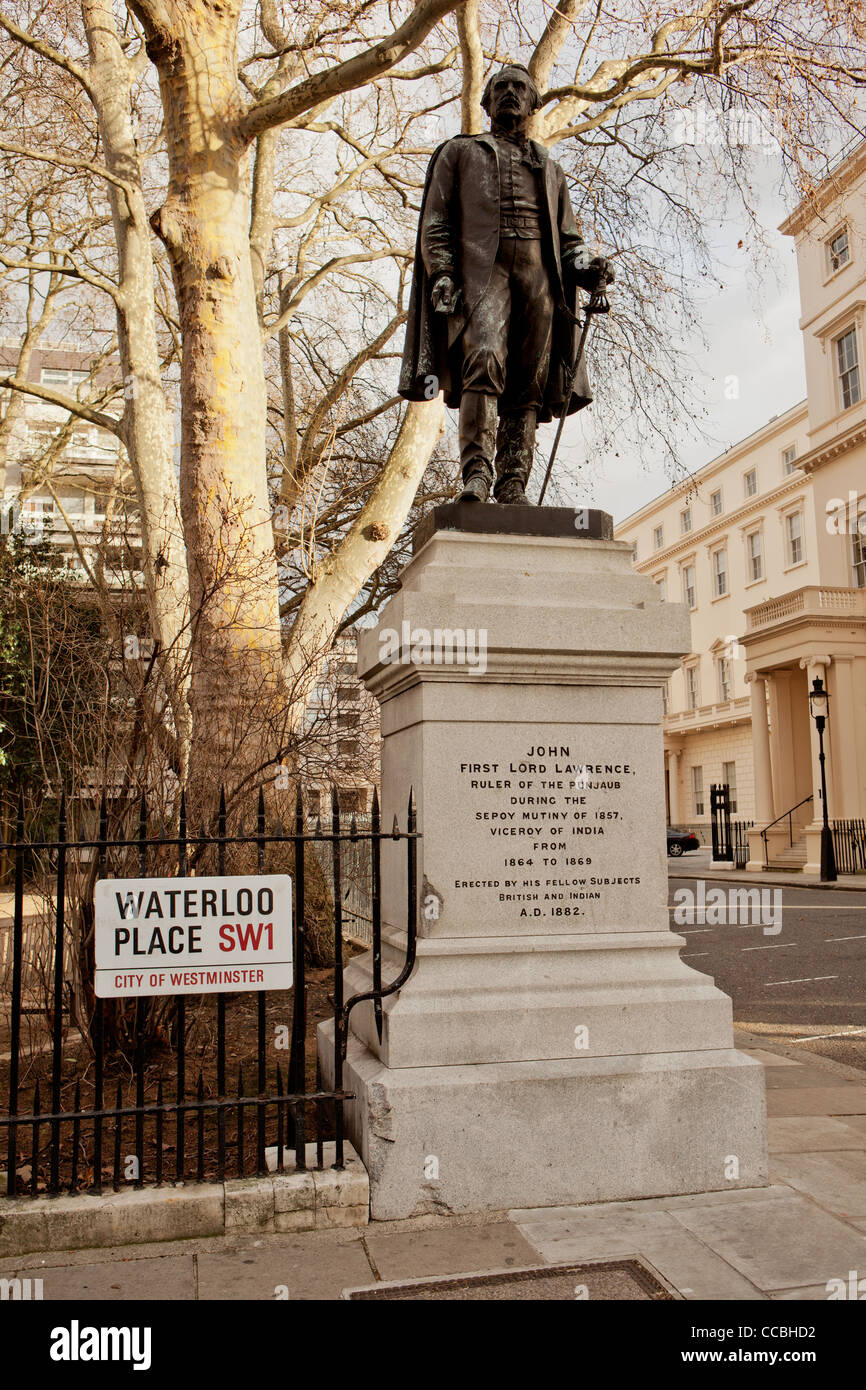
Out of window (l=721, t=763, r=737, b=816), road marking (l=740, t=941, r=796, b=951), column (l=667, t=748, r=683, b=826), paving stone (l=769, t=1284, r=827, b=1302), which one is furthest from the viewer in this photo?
column (l=667, t=748, r=683, b=826)

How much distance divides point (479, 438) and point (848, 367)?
31776mm

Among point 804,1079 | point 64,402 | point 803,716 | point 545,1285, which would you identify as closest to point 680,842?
point 803,716

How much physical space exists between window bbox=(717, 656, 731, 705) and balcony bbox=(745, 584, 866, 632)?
20360 mm

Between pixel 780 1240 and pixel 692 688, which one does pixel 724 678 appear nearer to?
pixel 692 688

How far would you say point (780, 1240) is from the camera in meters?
3.70

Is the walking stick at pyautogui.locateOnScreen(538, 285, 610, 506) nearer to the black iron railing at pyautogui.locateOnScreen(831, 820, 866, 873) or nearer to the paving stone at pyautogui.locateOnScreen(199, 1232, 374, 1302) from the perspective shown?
the paving stone at pyautogui.locateOnScreen(199, 1232, 374, 1302)

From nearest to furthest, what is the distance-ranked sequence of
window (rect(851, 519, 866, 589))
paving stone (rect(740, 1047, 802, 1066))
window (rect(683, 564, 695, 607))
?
paving stone (rect(740, 1047, 802, 1066)) < window (rect(851, 519, 866, 589)) < window (rect(683, 564, 695, 607))

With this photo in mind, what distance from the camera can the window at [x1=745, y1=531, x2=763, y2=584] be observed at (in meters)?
48.3

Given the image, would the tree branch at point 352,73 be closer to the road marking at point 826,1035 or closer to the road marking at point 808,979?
the road marking at point 826,1035

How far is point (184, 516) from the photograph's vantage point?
33.1 ft

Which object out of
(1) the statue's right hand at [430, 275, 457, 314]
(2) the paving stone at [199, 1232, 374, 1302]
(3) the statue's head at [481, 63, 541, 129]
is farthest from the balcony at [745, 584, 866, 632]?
(2) the paving stone at [199, 1232, 374, 1302]

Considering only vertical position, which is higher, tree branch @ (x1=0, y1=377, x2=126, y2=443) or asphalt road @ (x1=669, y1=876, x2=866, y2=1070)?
tree branch @ (x1=0, y1=377, x2=126, y2=443)
